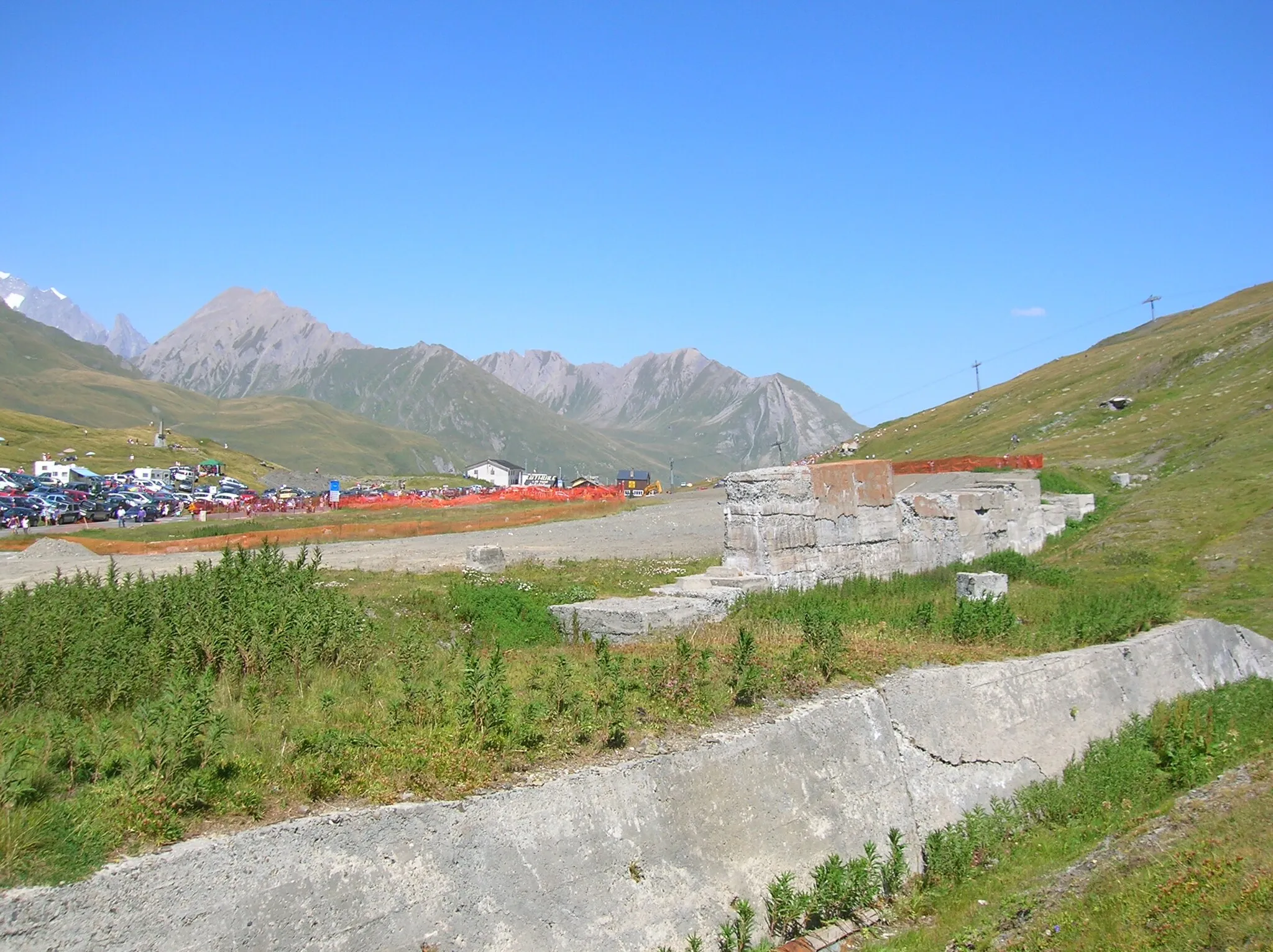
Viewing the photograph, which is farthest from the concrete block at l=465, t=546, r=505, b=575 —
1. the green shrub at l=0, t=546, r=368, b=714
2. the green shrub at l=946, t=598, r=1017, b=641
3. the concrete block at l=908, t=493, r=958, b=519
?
the green shrub at l=946, t=598, r=1017, b=641

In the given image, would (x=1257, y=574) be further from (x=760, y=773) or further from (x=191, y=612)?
(x=191, y=612)

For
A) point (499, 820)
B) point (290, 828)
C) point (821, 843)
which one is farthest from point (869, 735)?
point (290, 828)

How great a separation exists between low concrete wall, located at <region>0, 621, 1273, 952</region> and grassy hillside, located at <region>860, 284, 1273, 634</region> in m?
8.14

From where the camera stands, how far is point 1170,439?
38719 millimetres

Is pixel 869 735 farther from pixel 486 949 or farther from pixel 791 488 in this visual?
pixel 791 488

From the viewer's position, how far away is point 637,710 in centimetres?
794

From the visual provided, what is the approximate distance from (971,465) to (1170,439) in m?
9.08

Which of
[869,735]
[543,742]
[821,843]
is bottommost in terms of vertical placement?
[821,843]

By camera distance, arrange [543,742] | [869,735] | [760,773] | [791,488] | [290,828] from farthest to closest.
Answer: [791,488], [869,735], [760,773], [543,742], [290,828]

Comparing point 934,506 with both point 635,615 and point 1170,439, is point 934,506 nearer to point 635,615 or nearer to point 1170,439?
point 635,615

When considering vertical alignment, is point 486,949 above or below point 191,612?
below

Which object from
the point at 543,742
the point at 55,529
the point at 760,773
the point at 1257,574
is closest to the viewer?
the point at 543,742

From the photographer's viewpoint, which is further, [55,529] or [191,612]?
[55,529]

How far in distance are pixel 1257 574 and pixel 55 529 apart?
1867 inches
